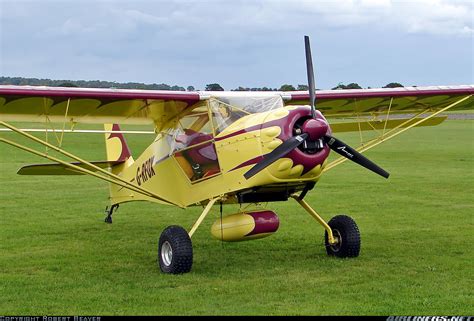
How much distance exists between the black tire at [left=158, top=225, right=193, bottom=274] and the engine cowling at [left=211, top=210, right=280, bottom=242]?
1.69ft

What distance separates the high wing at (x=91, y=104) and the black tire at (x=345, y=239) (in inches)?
108

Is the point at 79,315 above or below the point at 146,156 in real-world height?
below

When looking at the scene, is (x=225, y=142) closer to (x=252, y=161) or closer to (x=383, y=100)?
(x=252, y=161)

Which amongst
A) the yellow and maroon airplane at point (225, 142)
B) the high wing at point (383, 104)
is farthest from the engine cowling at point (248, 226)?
the high wing at point (383, 104)

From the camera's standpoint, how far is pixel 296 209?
15.4 meters

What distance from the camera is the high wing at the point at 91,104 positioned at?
952cm

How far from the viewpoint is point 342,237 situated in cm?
1005

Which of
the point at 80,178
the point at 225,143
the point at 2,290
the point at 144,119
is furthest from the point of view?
the point at 80,178

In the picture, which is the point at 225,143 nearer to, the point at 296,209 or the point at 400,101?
the point at 400,101

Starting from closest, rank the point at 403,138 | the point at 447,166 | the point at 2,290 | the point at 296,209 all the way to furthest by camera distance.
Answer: the point at 2,290 < the point at 296,209 < the point at 447,166 < the point at 403,138

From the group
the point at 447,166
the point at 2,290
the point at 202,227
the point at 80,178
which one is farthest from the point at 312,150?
the point at 447,166

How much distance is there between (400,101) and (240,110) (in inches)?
153

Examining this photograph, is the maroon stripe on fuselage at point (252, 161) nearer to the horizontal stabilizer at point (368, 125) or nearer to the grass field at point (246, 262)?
the grass field at point (246, 262)

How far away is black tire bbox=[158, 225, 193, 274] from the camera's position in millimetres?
8875
